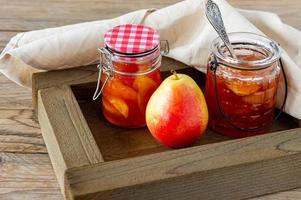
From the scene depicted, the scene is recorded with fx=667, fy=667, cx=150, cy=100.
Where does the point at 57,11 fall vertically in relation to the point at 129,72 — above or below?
below

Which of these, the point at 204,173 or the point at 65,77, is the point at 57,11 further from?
the point at 204,173

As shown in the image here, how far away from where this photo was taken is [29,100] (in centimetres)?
93

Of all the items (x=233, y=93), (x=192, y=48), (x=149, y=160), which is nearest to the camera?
(x=149, y=160)

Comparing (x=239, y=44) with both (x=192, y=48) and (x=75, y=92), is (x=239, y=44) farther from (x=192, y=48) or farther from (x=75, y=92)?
(x=75, y=92)

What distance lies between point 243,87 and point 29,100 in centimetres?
31

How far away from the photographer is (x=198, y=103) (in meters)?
0.78

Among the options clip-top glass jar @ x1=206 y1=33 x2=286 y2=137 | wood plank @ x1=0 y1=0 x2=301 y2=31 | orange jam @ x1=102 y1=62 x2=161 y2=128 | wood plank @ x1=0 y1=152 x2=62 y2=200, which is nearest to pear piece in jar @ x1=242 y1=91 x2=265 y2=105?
clip-top glass jar @ x1=206 y1=33 x2=286 y2=137

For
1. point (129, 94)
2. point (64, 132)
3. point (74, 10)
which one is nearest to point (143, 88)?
point (129, 94)

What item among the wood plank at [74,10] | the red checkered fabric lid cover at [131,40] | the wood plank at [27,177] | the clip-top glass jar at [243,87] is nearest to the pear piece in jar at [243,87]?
the clip-top glass jar at [243,87]

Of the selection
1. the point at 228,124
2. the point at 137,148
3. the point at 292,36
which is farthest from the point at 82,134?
the point at 292,36

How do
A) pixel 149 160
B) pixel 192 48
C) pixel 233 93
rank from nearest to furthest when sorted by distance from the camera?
pixel 149 160 → pixel 233 93 → pixel 192 48

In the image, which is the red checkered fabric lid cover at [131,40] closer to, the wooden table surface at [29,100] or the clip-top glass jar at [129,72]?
the clip-top glass jar at [129,72]

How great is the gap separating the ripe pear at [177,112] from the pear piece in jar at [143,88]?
4 centimetres

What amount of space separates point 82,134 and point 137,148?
75mm
